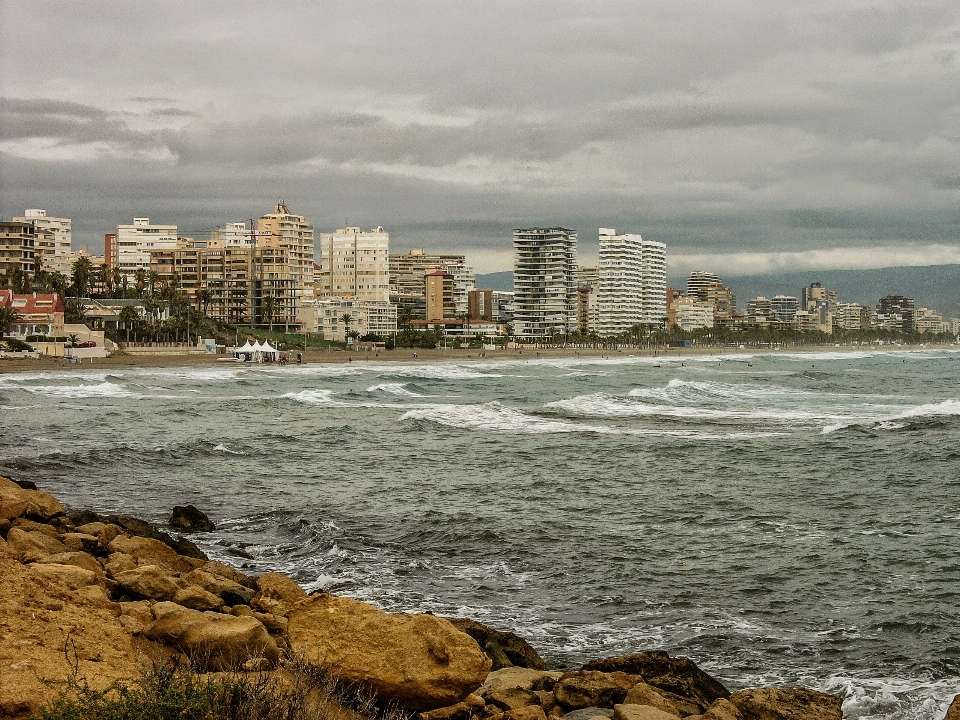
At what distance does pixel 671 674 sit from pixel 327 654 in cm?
355

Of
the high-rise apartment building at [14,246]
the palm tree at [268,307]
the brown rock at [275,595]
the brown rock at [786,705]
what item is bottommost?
the brown rock at [786,705]

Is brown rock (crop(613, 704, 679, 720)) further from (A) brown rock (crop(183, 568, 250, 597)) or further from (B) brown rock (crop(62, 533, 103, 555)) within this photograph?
(B) brown rock (crop(62, 533, 103, 555))

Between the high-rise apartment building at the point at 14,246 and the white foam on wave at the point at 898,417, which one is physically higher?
the high-rise apartment building at the point at 14,246

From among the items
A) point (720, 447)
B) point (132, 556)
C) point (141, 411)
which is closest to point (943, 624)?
point (132, 556)

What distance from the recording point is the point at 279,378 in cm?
7869

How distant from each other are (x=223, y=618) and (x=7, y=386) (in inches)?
2322

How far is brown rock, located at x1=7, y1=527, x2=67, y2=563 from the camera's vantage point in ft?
36.3

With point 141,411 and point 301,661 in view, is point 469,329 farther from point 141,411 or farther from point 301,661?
point 301,661

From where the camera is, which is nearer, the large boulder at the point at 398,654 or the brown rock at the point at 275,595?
the large boulder at the point at 398,654

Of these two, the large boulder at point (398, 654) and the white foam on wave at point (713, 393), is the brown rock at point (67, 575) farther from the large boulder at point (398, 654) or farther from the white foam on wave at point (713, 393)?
the white foam on wave at point (713, 393)

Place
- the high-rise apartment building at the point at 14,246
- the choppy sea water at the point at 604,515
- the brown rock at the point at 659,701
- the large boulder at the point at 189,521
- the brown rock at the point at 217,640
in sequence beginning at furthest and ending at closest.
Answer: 1. the high-rise apartment building at the point at 14,246
2. the large boulder at the point at 189,521
3. the choppy sea water at the point at 604,515
4. the brown rock at the point at 659,701
5. the brown rock at the point at 217,640

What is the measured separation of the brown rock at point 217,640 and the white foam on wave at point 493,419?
1088 inches

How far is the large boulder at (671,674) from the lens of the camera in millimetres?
9430

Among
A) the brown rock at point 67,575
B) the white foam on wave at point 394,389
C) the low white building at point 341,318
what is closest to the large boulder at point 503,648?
the brown rock at point 67,575
